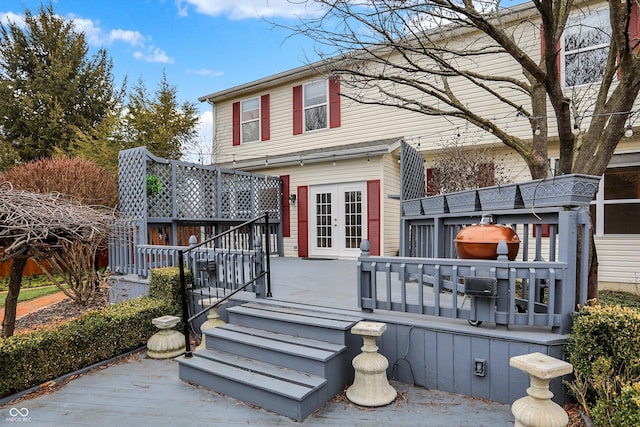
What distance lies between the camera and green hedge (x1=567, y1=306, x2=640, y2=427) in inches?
94.4

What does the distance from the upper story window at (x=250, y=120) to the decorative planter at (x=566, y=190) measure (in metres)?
8.77

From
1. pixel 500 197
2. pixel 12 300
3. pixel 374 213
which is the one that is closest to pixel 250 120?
pixel 374 213

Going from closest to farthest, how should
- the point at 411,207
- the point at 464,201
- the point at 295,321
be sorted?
1. the point at 295,321
2. the point at 464,201
3. the point at 411,207

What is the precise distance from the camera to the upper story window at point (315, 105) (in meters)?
9.53

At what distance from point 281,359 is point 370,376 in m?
0.84

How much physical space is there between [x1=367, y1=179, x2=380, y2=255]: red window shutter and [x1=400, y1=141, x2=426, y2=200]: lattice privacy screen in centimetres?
152

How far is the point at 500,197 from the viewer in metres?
3.66

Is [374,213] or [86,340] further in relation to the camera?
[374,213]

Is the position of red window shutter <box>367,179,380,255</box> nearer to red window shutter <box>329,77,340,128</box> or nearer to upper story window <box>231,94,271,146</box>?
red window shutter <box>329,77,340,128</box>

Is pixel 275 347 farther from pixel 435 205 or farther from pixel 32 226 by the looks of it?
pixel 435 205

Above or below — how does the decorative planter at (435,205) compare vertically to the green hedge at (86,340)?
above

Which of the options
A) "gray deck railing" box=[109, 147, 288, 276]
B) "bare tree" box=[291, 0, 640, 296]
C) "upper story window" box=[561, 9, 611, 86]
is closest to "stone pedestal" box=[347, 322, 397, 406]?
"bare tree" box=[291, 0, 640, 296]

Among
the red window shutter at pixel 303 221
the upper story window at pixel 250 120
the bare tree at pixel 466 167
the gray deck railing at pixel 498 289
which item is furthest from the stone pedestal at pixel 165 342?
the upper story window at pixel 250 120

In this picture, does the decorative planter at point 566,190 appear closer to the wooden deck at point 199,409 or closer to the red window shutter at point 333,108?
the wooden deck at point 199,409
